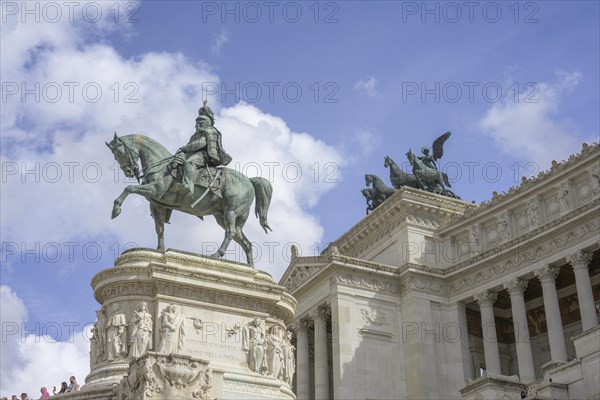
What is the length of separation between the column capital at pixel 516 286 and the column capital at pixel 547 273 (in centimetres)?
139

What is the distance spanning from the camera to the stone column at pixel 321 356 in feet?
150

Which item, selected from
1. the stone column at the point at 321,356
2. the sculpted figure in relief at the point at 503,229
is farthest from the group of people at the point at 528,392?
the sculpted figure in relief at the point at 503,229

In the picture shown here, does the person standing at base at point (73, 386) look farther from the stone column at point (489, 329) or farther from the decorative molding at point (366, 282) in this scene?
the stone column at point (489, 329)

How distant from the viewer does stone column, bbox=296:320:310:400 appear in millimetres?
47625

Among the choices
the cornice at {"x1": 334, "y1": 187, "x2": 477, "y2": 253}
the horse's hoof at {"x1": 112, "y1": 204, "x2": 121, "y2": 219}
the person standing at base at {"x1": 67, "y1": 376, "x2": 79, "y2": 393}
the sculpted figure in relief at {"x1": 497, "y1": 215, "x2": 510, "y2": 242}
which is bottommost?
the person standing at base at {"x1": 67, "y1": 376, "x2": 79, "y2": 393}

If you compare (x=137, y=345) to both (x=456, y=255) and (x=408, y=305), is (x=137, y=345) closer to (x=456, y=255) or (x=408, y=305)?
(x=408, y=305)

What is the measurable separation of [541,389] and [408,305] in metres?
20.6

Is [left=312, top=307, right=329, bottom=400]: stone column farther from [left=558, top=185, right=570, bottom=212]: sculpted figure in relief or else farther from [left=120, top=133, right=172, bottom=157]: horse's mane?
[left=120, top=133, right=172, bottom=157]: horse's mane

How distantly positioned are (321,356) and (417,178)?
1303cm

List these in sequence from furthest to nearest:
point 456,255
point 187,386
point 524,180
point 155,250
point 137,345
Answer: point 456,255 → point 524,180 → point 155,250 → point 137,345 → point 187,386

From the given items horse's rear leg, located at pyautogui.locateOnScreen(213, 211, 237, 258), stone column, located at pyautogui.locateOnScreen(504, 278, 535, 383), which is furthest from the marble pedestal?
stone column, located at pyautogui.locateOnScreen(504, 278, 535, 383)

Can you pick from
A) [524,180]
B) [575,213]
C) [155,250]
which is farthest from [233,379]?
[524,180]

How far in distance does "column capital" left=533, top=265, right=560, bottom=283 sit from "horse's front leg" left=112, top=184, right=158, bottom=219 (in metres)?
23.4

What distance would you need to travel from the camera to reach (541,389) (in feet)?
88.5
